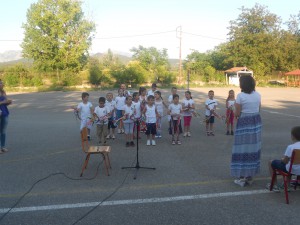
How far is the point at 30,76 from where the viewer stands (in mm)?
40375

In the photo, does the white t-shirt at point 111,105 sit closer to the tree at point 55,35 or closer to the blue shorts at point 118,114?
the blue shorts at point 118,114

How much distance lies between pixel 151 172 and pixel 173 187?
958 mm

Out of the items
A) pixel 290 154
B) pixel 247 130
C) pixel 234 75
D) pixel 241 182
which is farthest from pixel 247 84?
pixel 234 75

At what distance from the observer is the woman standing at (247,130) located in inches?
204

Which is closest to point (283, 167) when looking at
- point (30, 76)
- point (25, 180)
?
point (25, 180)

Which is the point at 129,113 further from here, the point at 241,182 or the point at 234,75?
the point at 234,75

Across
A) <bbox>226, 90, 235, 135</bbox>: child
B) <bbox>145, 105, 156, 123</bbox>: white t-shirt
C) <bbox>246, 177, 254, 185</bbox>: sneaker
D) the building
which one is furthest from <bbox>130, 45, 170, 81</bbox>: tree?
<bbox>246, 177, 254, 185</bbox>: sneaker

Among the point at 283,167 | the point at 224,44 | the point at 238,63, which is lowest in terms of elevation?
the point at 283,167

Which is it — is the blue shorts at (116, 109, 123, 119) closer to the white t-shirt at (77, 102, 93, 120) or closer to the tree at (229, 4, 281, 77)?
the white t-shirt at (77, 102, 93, 120)

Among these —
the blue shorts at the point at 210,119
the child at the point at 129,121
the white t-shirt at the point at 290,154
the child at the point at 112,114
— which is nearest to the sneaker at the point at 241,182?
the white t-shirt at the point at 290,154

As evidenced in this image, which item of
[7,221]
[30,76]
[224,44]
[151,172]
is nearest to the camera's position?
[7,221]

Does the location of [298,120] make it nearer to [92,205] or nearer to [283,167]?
[283,167]

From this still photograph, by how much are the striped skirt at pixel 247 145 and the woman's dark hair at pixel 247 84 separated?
0.41 meters

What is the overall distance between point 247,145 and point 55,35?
46838 mm
